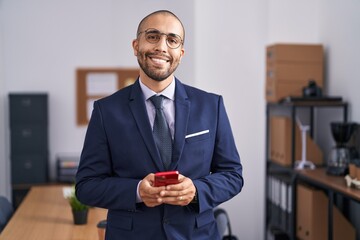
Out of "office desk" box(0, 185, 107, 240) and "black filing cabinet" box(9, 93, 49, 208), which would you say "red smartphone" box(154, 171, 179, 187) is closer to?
"office desk" box(0, 185, 107, 240)

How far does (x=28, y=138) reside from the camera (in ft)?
13.4

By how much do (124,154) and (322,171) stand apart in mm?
2169

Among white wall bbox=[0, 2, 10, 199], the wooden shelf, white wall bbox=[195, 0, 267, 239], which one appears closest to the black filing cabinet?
white wall bbox=[0, 2, 10, 199]

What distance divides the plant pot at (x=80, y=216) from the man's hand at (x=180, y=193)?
1.31 m

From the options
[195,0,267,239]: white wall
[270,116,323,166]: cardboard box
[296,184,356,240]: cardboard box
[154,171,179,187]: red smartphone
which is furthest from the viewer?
[195,0,267,239]: white wall

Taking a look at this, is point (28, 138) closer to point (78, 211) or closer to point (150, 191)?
point (78, 211)

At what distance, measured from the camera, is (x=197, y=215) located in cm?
145

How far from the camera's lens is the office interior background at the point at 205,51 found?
12.1 feet

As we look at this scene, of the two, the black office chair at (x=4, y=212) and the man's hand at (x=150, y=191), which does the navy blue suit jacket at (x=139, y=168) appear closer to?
the man's hand at (x=150, y=191)

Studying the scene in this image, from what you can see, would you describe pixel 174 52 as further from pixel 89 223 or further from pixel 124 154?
pixel 89 223

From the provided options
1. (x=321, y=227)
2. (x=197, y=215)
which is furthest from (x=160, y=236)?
(x=321, y=227)

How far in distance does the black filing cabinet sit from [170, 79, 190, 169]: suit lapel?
2.84m

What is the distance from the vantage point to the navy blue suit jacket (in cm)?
140

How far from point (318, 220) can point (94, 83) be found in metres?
2.50
